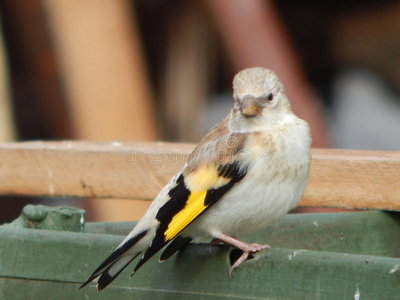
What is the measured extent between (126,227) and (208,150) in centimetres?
53

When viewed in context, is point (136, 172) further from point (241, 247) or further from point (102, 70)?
point (102, 70)

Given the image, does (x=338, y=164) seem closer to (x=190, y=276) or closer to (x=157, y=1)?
(x=190, y=276)

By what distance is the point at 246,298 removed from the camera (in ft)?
8.32

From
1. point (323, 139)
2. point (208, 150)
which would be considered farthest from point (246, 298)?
point (323, 139)

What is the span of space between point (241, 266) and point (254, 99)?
0.82 meters

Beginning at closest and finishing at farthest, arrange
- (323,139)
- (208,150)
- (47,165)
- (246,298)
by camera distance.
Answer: (246,298)
(208,150)
(47,165)
(323,139)

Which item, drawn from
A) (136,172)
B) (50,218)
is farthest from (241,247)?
(136,172)

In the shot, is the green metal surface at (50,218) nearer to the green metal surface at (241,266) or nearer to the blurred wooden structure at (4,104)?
the green metal surface at (241,266)

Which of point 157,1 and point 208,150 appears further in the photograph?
point 157,1

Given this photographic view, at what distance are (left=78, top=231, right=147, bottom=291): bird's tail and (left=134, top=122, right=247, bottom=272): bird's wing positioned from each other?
0.35ft

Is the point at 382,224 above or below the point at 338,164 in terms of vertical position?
below

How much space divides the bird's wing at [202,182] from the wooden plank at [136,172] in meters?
0.43

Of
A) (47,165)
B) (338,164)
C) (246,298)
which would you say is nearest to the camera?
(246,298)

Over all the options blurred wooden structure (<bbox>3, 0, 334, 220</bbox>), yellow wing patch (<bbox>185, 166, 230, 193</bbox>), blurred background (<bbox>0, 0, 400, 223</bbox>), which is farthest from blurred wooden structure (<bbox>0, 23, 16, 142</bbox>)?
yellow wing patch (<bbox>185, 166, 230, 193</bbox>)
